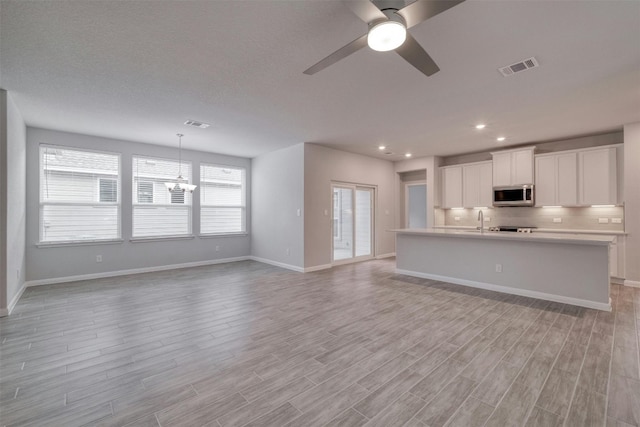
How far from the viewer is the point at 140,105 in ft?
13.1

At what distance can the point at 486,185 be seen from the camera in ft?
22.0

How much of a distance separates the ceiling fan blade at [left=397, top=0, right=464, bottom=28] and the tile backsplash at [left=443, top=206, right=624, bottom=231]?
6.15 metres

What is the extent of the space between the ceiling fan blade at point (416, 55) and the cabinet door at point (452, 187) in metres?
5.51

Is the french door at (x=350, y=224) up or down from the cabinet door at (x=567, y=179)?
down

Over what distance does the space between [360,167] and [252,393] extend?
19.8 feet

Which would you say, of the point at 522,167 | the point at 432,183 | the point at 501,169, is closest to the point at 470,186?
the point at 501,169

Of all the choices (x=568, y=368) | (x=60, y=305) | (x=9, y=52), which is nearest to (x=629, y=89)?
(x=568, y=368)

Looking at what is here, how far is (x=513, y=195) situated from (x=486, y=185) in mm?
667

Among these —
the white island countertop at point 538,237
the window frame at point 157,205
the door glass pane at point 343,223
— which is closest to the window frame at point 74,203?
the window frame at point 157,205

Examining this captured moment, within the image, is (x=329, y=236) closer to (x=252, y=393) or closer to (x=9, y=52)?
(x=252, y=393)

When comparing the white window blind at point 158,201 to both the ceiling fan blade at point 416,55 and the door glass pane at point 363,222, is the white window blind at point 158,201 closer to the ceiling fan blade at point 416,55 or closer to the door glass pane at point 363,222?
the door glass pane at point 363,222

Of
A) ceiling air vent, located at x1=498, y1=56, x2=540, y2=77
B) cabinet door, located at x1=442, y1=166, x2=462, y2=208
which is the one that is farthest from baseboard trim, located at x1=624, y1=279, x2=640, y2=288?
ceiling air vent, located at x1=498, y1=56, x2=540, y2=77

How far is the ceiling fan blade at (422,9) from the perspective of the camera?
1.61 meters

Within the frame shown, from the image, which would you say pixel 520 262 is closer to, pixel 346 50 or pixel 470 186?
pixel 470 186
